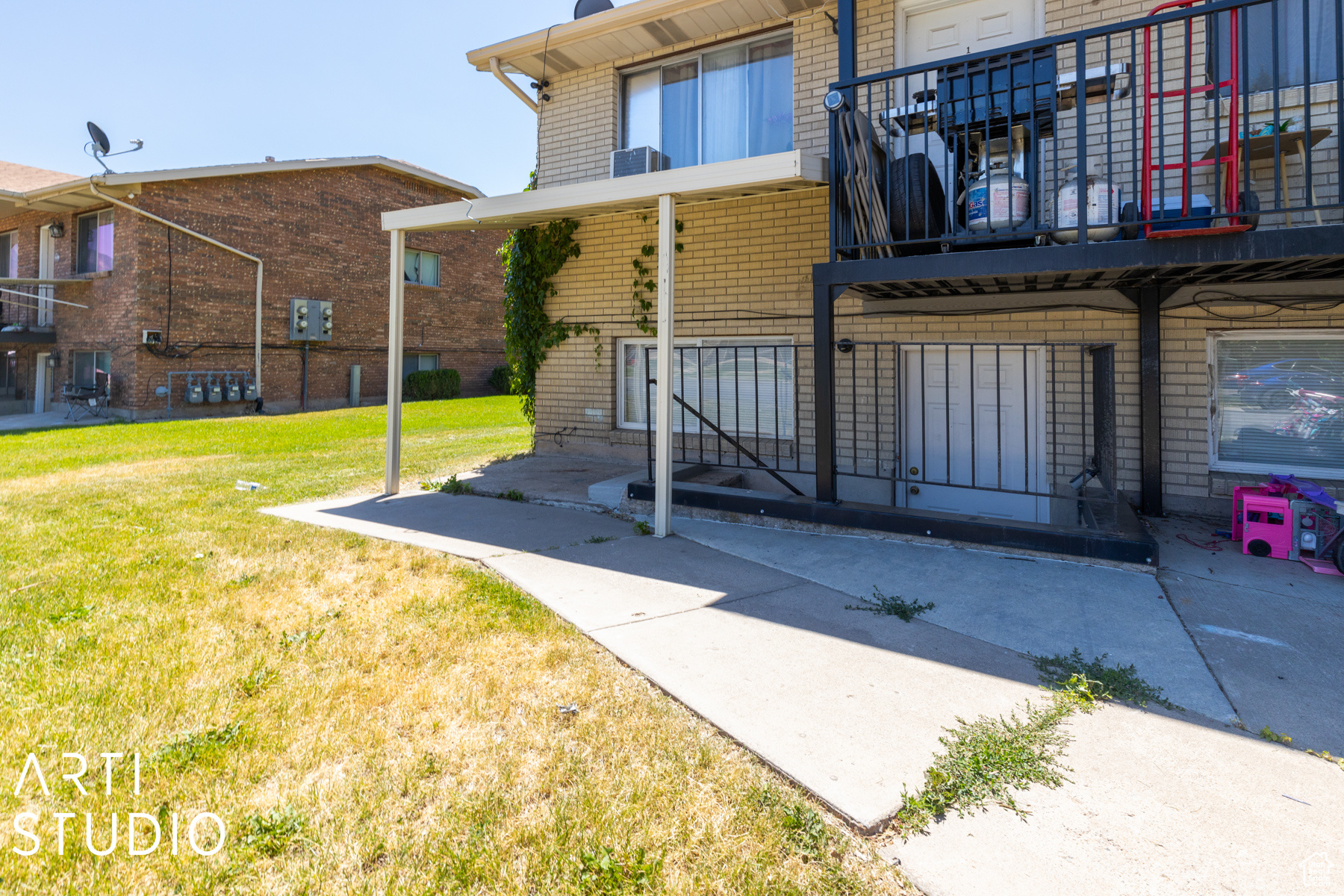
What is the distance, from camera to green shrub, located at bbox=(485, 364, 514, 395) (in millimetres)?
21938

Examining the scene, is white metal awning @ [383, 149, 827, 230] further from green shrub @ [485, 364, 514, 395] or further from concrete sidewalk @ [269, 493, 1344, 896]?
green shrub @ [485, 364, 514, 395]

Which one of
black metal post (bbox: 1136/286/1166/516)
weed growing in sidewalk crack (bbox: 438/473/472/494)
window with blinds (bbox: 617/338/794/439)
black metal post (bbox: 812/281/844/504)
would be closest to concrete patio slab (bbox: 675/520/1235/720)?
black metal post (bbox: 812/281/844/504)

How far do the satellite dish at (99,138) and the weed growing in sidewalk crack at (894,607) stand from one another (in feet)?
58.4

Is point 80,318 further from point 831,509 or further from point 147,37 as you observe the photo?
point 831,509

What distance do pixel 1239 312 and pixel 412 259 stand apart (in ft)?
60.4

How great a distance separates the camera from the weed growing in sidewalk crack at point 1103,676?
276cm

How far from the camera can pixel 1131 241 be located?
4.27 metres

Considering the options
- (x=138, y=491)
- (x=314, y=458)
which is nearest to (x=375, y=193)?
(x=314, y=458)

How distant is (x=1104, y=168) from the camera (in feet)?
18.7

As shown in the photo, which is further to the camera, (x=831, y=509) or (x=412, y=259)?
(x=412, y=259)

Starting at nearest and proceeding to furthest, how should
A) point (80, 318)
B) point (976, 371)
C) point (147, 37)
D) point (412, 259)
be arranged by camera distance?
1. point (976, 371)
2. point (147, 37)
3. point (80, 318)
4. point (412, 259)

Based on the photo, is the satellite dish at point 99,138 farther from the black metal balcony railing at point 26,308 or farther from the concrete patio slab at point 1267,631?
the concrete patio slab at point 1267,631

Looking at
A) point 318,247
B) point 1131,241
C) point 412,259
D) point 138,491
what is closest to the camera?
point 1131,241

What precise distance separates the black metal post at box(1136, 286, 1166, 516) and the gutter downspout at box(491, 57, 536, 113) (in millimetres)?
7063
